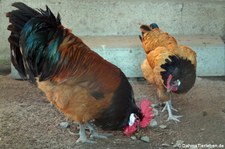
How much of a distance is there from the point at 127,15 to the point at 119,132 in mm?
2207

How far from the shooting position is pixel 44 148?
4.48 metres

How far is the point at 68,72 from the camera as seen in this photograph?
4266 millimetres

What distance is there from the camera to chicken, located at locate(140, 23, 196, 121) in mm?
5039

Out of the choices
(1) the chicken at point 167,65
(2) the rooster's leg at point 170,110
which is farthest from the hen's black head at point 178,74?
(2) the rooster's leg at point 170,110

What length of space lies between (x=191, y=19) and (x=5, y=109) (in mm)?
3074

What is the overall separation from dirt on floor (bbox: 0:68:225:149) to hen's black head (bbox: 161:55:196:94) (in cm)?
46

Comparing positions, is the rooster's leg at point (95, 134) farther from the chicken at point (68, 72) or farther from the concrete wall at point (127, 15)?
the concrete wall at point (127, 15)

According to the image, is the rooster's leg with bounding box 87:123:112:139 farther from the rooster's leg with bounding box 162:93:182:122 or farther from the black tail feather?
the black tail feather

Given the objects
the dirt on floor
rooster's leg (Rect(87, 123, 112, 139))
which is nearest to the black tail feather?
the dirt on floor

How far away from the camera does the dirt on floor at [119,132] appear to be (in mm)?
4625

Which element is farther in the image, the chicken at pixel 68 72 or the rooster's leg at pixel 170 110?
the rooster's leg at pixel 170 110

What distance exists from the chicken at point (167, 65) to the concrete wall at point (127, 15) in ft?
2.26

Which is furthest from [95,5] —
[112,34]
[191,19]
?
[191,19]

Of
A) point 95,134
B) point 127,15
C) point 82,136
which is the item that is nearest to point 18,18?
point 82,136
